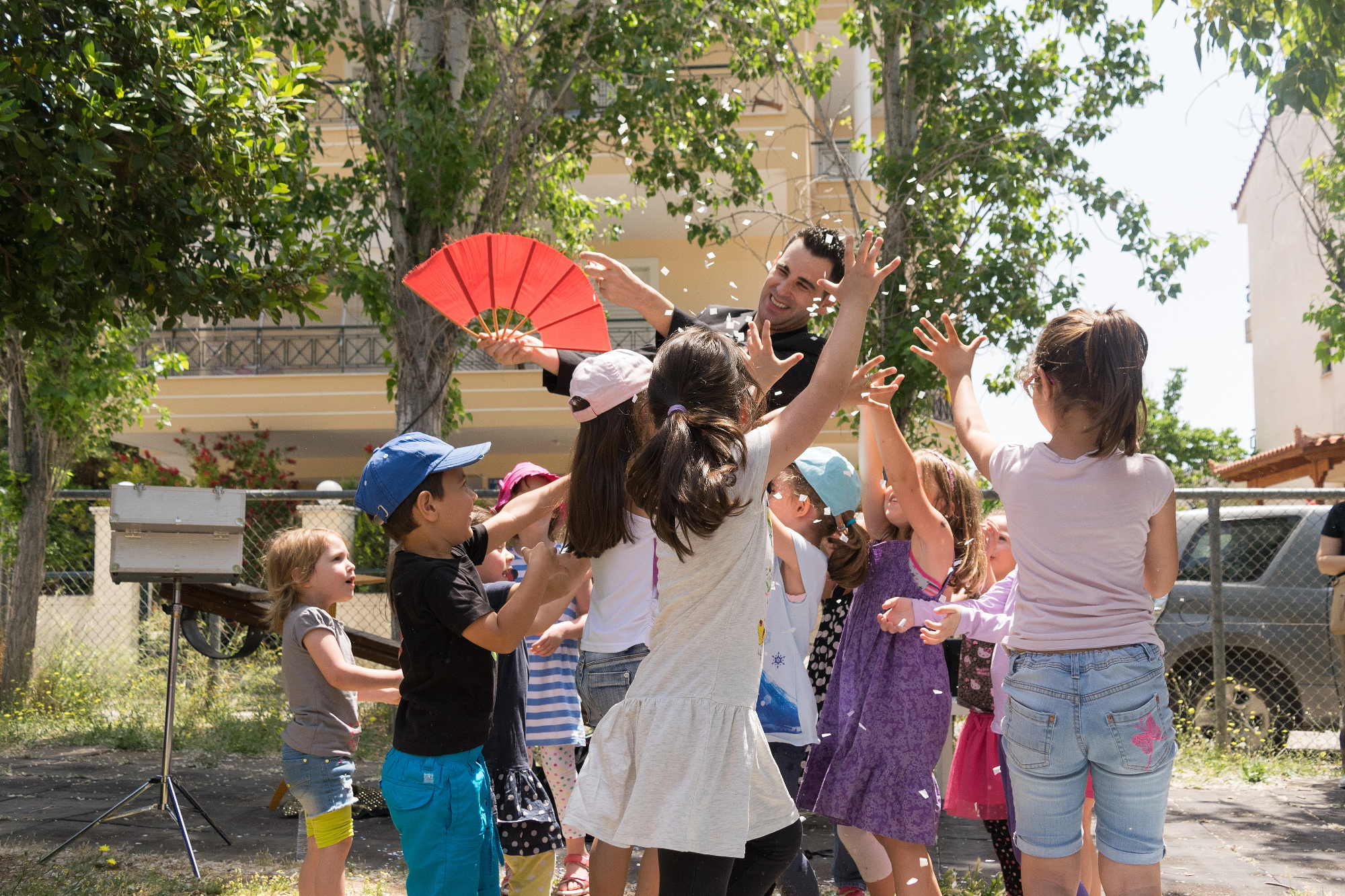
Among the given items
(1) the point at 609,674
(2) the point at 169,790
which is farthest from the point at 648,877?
(2) the point at 169,790

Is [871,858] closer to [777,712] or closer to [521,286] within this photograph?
[777,712]

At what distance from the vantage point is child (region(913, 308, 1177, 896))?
2.46 m

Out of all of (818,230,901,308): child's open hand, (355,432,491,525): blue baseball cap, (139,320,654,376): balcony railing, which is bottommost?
(355,432,491,525): blue baseball cap

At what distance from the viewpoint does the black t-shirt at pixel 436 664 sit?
2.61m

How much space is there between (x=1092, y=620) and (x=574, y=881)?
2.38 meters

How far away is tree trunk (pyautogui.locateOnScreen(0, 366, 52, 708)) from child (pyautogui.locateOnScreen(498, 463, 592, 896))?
19.6 feet

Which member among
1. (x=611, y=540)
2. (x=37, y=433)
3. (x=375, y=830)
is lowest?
(x=375, y=830)

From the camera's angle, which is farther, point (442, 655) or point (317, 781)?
point (317, 781)

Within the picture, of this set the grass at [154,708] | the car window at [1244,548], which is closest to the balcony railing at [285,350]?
the grass at [154,708]

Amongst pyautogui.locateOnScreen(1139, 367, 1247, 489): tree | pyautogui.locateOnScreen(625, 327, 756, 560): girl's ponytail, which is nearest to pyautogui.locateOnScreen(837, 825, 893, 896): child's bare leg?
pyautogui.locateOnScreen(625, 327, 756, 560): girl's ponytail

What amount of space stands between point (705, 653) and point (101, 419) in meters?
8.29

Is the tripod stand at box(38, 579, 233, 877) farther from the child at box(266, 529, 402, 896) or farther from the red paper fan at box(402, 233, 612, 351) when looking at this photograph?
the red paper fan at box(402, 233, 612, 351)

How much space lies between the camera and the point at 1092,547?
2.54 meters

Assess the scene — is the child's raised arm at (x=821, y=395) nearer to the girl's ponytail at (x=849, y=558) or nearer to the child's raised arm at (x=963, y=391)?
the child's raised arm at (x=963, y=391)
